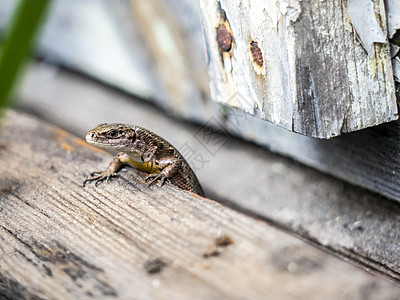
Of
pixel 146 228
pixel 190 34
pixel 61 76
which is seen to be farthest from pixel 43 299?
pixel 61 76

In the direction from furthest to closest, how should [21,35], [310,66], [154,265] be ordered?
1. [310,66]
2. [154,265]
3. [21,35]

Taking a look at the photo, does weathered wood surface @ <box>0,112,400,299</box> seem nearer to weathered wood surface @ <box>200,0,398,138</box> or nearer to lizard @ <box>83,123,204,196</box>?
weathered wood surface @ <box>200,0,398,138</box>

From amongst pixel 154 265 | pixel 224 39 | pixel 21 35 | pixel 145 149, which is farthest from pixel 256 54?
pixel 21 35

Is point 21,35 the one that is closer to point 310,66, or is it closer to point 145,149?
point 310,66

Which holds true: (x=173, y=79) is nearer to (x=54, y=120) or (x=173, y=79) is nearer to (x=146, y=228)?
(x=54, y=120)

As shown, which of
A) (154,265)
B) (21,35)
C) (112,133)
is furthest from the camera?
(112,133)

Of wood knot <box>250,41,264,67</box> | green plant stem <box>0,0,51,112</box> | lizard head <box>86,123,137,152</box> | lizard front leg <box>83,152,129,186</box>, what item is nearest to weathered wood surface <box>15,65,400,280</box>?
lizard head <box>86,123,137,152</box>

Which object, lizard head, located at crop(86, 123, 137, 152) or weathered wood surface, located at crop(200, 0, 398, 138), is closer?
weathered wood surface, located at crop(200, 0, 398, 138)
